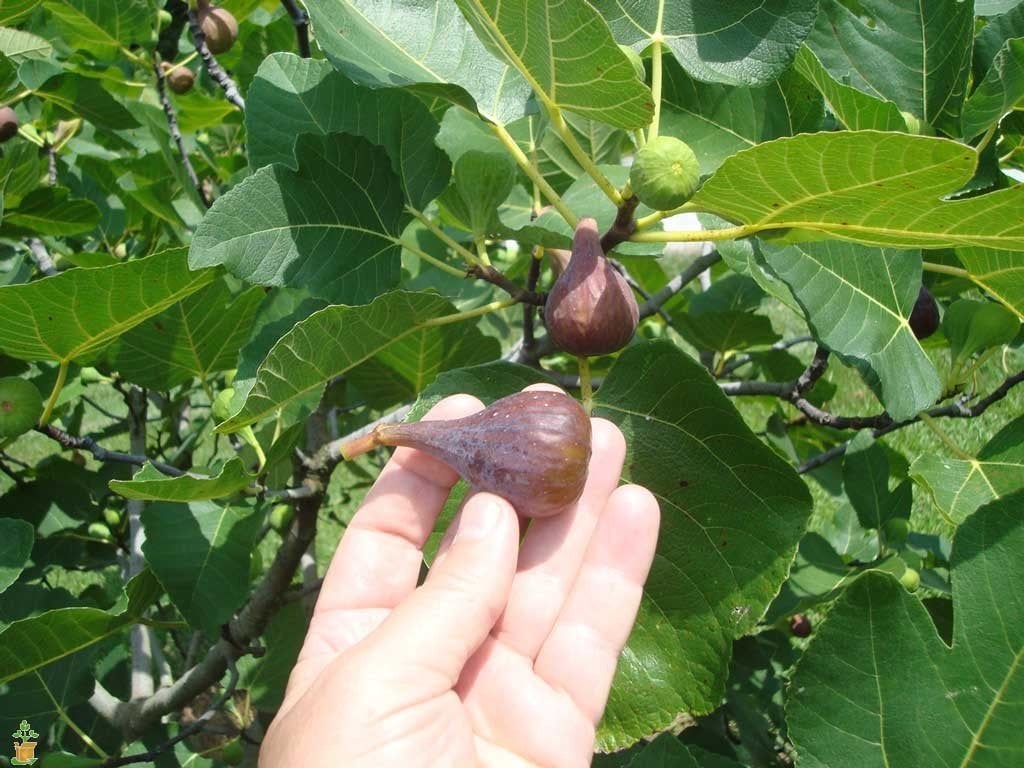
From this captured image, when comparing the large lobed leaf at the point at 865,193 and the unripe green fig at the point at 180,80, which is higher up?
the large lobed leaf at the point at 865,193

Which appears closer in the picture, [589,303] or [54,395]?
[589,303]

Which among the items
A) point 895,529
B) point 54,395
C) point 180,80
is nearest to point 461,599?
point 54,395

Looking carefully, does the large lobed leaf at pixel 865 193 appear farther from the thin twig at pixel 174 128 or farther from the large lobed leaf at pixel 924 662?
the thin twig at pixel 174 128

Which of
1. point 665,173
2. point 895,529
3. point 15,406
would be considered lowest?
point 895,529

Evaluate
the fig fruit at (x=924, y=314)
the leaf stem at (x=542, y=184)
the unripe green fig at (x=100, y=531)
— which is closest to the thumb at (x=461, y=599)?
the leaf stem at (x=542, y=184)

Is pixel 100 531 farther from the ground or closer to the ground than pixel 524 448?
closer to the ground

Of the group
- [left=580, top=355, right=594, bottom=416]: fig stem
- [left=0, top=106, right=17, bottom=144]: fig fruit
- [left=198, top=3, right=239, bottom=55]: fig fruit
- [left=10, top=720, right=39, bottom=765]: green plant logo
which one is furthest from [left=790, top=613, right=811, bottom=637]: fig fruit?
[left=0, top=106, right=17, bottom=144]: fig fruit

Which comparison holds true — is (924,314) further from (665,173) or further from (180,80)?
(180,80)

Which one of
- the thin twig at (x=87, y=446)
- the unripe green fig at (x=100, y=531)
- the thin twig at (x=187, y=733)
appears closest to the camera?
the thin twig at (x=87, y=446)
